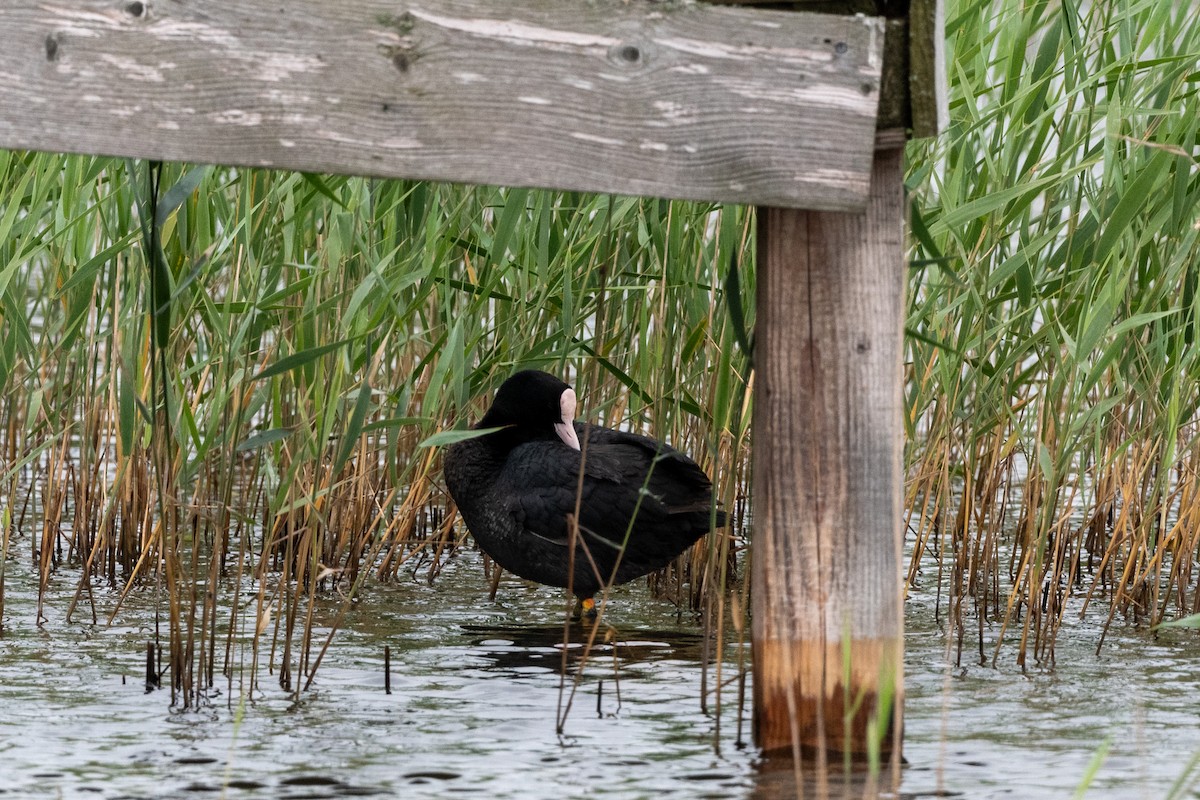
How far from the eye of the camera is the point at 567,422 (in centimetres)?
521

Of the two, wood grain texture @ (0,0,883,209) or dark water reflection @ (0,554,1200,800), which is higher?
wood grain texture @ (0,0,883,209)

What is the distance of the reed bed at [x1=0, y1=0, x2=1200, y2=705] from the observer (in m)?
4.09

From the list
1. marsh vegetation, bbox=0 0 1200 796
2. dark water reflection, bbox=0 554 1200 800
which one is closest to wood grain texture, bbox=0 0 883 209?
marsh vegetation, bbox=0 0 1200 796

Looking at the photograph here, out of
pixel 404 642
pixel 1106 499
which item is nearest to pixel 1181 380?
pixel 1106 499

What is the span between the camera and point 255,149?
2.88 meters

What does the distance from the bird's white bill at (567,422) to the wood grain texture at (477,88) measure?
7.55 ft

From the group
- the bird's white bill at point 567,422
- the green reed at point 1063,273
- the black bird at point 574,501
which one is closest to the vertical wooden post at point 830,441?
the green reed at point 1063,273

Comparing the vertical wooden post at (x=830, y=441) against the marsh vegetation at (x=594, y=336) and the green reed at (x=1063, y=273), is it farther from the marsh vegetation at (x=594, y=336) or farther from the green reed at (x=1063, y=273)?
the green reed at (x=1063, y=273)

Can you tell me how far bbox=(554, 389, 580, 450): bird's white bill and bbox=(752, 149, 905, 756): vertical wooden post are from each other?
1.96 metres

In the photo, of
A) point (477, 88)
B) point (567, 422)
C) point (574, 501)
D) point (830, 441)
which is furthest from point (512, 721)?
point (477, 88)

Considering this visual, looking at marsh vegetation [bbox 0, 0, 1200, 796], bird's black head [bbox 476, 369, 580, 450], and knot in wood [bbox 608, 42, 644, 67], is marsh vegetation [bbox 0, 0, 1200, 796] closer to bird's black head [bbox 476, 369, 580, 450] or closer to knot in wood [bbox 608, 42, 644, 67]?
bird's black head [bbox 476, 369, 580, 450]

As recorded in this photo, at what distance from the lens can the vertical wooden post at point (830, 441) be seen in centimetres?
306

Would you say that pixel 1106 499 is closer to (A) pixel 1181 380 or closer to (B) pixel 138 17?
(A) pixel 1181 380

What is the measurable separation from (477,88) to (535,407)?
2.48 metres
